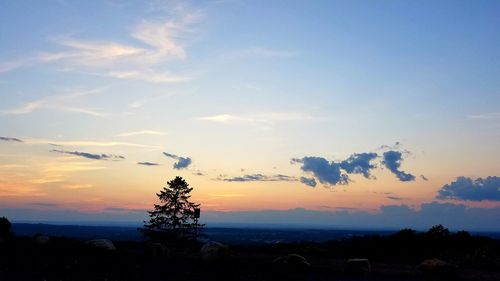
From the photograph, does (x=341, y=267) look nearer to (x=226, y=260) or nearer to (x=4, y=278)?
(x=226, y=260)

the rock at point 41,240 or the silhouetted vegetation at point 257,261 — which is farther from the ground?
the rock at point 41,240

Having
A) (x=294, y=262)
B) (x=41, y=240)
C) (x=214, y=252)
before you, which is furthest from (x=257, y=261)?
(x=41, y=240)

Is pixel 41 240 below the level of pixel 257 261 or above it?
above

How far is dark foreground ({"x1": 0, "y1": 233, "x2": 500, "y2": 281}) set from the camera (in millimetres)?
26750

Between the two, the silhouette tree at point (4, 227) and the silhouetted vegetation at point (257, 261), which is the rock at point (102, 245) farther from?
the silhouette tree at point (4, 227)

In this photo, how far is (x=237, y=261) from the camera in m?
35.4

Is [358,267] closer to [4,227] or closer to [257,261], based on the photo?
[257,261]

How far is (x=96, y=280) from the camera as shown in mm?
23516

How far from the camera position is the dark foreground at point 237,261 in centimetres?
2675

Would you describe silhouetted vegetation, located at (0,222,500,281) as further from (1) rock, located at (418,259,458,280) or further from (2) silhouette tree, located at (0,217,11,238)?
(2) silhouette tree, located at (0,217,11,238)

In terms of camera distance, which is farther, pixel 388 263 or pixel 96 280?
pixel 388 263

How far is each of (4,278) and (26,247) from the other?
17.1m

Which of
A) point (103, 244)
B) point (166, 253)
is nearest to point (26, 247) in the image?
point (103, 244)

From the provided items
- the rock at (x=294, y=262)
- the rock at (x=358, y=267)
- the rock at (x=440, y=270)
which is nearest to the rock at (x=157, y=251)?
the rock at (x=294, y=262)
